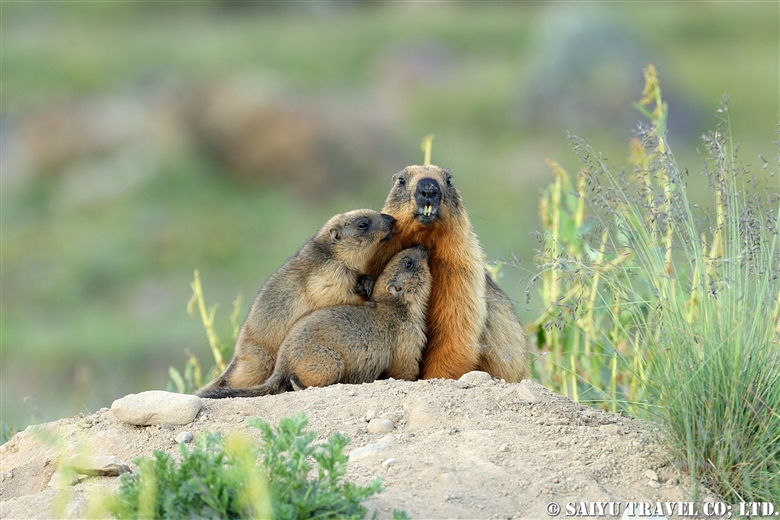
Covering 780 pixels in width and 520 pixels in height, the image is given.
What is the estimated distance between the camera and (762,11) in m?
33.6

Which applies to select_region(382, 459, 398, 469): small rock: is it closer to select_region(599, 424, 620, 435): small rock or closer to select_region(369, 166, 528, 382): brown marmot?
select_region(599, 424, 620, 435): small rock

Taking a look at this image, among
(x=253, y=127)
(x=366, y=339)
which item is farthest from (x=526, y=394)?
(x=253, y=127)

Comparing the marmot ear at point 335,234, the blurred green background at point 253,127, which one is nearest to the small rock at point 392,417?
the marmot ear at point 335,234

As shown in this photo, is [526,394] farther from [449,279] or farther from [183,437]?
[183,437]

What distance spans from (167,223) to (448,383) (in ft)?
53.6

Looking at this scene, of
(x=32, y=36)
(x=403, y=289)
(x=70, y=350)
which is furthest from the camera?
(x=32, y=36)

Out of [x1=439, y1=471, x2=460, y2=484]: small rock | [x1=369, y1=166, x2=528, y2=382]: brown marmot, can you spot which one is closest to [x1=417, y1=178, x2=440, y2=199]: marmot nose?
[x1=369, y1=166, x2=528, y2=382]: brown marmot

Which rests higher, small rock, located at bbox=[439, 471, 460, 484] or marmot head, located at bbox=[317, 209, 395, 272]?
marmot head, located at bbox=[317, 209, 395, 272]

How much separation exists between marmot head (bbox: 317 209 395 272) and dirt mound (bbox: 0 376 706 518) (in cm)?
134

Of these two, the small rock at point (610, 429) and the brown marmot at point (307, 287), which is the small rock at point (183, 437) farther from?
the small rock at point (610, 429)

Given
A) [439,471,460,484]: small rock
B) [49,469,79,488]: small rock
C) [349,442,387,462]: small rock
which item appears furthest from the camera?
[349,442,387,462]: small rock

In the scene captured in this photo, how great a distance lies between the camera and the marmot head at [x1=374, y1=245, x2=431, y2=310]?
690cm

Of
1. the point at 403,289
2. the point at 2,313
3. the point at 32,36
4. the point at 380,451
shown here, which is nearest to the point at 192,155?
the point at 2,313

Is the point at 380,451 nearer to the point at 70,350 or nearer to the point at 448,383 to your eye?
the point at 448,383
